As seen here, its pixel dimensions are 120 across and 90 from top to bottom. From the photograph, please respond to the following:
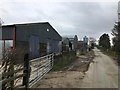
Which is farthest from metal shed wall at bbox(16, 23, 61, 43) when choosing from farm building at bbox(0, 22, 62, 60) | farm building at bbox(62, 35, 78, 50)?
farm building at bbox(62, 35, 78, 50)

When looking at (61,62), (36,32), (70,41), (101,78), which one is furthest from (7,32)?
(70,41)

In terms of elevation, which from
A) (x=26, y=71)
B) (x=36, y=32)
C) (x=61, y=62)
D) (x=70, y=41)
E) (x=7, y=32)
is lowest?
(x=61, y=62)

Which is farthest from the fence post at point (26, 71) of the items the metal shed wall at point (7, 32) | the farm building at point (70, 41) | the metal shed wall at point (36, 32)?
the farm building at point (70, 41)

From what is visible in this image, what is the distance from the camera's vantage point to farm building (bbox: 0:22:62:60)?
25609 millimetres

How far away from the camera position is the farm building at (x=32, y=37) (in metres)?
25.6

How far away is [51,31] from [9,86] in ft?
107

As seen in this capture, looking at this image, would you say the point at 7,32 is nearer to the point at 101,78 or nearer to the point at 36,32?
the point at 36,32

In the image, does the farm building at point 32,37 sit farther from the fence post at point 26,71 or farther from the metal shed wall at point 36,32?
the fence post at point 26,71

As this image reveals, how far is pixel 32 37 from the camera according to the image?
30.6m

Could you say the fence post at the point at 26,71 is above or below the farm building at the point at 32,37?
below

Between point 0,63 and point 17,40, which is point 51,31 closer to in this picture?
point 17,40

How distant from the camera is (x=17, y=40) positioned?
85.1 ft

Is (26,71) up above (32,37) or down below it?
below

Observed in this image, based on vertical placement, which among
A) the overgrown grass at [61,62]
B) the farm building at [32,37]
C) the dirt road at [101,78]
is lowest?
the dirt road at [101,78]
